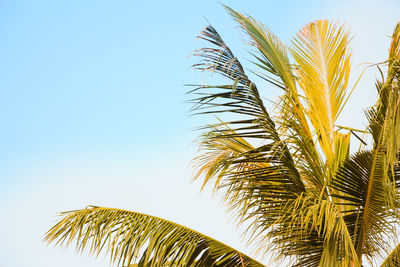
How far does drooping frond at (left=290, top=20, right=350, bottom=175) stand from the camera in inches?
→ 200

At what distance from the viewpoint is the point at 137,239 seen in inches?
195

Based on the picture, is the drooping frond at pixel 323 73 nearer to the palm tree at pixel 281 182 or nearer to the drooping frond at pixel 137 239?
the palm tree at pixel 281 182

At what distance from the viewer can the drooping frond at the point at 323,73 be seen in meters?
5.08

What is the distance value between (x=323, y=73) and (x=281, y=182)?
1.58m

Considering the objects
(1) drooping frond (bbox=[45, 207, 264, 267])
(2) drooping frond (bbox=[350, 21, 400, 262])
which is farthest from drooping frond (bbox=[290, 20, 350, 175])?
(1) drooping frond (bbox=[45, 207, 264, 267])

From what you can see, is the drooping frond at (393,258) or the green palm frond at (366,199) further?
the drooping frond at (393,258)

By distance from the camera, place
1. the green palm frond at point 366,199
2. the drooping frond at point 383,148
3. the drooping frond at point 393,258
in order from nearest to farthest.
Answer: the drooping frond at point 383,148
the green palm frond at point 366,199
the drooping frond at point 393,258

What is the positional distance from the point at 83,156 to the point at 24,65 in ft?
16.4

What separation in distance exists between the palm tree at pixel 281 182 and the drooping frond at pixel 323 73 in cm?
1

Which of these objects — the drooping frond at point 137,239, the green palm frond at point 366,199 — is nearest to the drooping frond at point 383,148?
the green palm frond at point 366,199

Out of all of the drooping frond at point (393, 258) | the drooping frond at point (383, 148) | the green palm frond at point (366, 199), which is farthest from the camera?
the drooping frond at point (393, 258)

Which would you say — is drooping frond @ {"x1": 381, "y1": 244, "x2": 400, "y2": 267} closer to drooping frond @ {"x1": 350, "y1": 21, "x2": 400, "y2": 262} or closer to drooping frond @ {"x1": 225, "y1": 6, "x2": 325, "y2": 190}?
drooping frond @ {"x1": 350, "y1": 21, "x2": 400, "y2": 262}

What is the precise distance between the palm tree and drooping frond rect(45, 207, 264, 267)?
0.01 meters

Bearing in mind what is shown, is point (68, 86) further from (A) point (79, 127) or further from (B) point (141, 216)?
(B) point (141, 216)
